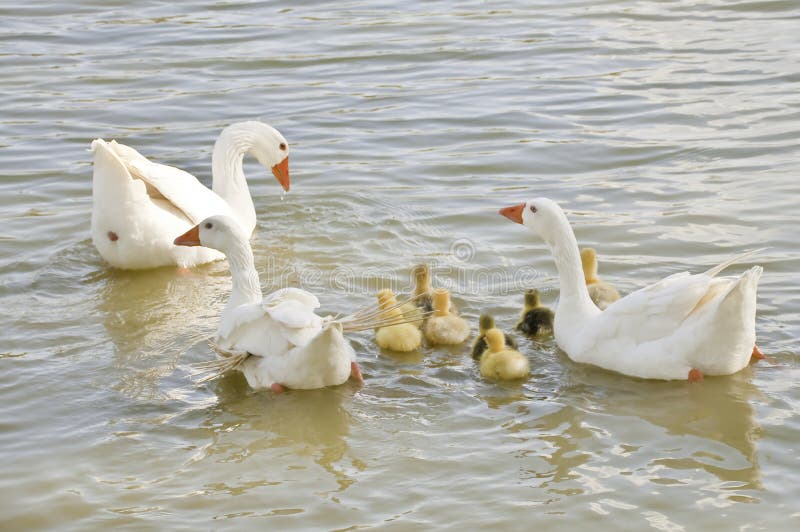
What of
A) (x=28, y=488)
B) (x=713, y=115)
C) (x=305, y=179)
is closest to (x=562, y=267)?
(x=28, y=488)

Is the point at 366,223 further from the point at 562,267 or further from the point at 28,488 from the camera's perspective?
the point at 28,488

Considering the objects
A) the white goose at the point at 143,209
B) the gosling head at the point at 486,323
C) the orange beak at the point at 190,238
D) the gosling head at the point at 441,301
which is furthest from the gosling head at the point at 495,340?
the white goose at the point at 143,209

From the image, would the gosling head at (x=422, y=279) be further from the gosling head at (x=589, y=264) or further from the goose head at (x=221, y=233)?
the goose head at (x=221, y=233)

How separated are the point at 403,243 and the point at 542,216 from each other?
2.24m

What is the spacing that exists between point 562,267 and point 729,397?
4.81ft

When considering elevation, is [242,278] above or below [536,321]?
above

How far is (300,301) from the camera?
23.8 feet

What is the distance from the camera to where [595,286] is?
849cm

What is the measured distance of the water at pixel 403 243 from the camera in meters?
6.14

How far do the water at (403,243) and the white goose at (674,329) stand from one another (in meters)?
0.14

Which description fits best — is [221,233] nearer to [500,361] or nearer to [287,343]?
[287,343]

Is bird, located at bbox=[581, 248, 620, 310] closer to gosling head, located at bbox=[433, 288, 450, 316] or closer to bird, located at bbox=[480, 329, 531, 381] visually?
gosling head, located at bbox=[433, 288, 450, 316]

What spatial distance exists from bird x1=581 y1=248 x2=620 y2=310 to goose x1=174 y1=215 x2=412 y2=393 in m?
1.72

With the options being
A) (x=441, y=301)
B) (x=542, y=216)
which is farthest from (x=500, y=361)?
(x=542, y=216)
